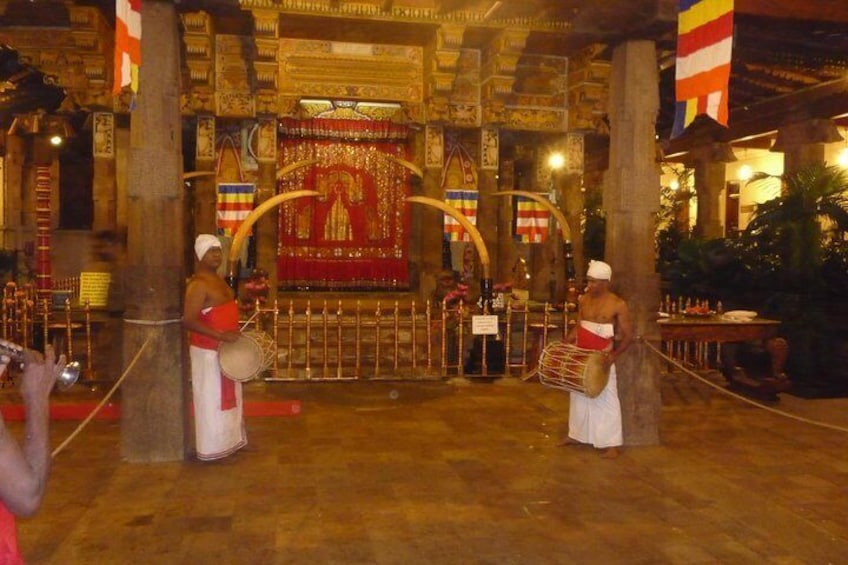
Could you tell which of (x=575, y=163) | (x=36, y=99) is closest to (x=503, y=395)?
(x=575, y=163)

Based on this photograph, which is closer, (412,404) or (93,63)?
(412,404)

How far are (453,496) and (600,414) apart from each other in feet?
6.75

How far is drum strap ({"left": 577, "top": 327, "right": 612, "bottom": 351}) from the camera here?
7773mm

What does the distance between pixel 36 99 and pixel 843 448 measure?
16.6 metres

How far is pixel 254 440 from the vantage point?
7980mm

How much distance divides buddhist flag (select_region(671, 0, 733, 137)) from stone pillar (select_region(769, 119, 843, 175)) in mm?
9753

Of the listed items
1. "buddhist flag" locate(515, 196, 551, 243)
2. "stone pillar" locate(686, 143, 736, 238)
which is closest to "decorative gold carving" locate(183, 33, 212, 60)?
"buddhist flag" locate(515, 196, 551, 243)

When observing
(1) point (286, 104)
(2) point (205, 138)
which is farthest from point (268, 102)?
(2) point (205, 138)

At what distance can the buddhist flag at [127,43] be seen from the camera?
5.93 m

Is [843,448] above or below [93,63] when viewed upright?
→ below

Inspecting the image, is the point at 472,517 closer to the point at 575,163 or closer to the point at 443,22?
the point at 443,22

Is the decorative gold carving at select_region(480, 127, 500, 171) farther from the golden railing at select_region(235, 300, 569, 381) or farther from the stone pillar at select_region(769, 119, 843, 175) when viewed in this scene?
the stone pillar at select_region(769, 119, 843, 175)

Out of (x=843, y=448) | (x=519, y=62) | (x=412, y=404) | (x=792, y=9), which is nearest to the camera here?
(x=843, y=448)

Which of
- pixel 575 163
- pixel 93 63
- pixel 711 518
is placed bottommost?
pixel 711 518
